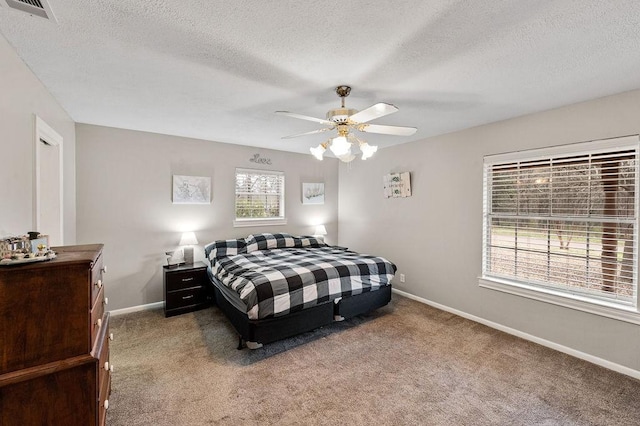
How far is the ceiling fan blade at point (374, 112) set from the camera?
188 centimetres

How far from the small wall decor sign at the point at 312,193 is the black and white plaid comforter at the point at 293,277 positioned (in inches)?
62.3

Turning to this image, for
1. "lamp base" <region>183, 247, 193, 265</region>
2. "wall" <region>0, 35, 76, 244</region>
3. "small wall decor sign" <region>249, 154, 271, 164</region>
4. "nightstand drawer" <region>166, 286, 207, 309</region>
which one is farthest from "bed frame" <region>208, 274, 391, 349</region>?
"small wall decor sign" <region>249, 154, 271, 164</region>

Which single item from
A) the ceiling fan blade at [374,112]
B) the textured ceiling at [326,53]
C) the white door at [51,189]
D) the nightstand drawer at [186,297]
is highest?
the textured ceiling at [326,53]

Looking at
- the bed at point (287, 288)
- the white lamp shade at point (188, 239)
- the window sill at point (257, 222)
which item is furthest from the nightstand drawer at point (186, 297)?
the window sill at point (257, 222)

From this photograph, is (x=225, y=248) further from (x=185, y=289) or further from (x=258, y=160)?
(x=258, y=160)

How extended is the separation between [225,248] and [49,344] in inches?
109

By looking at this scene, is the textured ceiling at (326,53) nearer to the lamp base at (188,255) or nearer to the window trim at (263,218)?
the window trim at (263,218)

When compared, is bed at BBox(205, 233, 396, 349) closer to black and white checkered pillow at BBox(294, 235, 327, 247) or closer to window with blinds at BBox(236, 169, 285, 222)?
black and white checkered pillow at BBox(294, 235, 327, 247)

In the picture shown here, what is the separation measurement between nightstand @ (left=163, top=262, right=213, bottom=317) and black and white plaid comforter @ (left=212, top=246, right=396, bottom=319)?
0.33 meters

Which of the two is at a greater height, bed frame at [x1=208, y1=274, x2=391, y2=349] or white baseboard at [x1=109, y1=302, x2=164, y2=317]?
bed frame at [x1=208, y1=274, x2=391, y2=349]

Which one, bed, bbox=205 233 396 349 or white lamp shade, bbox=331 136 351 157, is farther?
bed, bbox=205 233 396 349

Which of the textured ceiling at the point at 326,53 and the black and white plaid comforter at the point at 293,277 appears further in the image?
the black and white plaid comforter at the point at 293,277

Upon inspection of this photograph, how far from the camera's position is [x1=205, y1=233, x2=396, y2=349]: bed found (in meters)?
2.63

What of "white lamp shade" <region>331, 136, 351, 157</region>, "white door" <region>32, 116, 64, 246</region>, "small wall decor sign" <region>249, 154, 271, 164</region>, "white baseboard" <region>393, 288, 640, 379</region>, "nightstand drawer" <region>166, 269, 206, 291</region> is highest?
"small wall decor sign" <region>249, 154, 271, 164</region>
